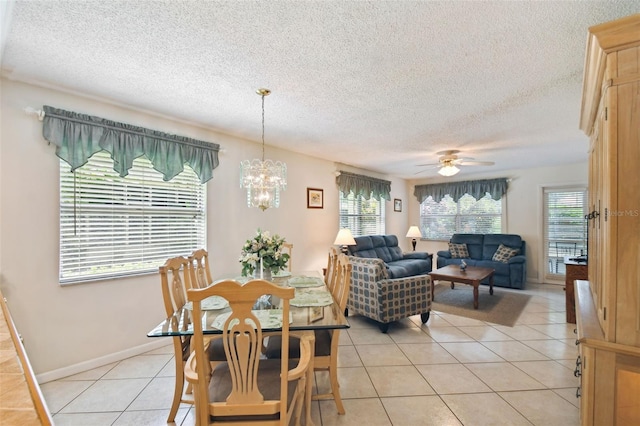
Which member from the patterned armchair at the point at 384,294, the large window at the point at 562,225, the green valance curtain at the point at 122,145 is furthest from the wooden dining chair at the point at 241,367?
the large window at the point at 562,225

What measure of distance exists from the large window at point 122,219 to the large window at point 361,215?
9.74 feet

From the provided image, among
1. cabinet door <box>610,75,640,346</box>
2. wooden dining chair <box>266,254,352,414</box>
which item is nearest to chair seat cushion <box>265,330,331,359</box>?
wooden dining chair <box>266,254,352,414</box>

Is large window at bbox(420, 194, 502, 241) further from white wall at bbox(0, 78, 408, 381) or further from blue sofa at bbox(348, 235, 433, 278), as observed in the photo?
white wall at bbox(0, 78, 408, 381)

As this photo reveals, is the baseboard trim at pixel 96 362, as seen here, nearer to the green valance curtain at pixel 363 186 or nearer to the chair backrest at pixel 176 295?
the chair backrest at pixel 176 295

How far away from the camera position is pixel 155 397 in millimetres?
2064

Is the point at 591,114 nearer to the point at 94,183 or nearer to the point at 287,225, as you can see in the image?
the point at 287,225

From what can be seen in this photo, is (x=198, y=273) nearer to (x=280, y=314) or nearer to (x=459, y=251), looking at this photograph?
(x=280, y=314)

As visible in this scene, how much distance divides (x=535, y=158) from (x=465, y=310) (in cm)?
303

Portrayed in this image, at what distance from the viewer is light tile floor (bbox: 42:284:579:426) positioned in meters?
1.86

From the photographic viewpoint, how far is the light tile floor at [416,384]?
1860 millimetres

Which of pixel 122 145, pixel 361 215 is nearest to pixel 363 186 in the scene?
pixel 361 215

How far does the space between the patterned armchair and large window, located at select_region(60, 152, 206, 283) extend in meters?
1.98

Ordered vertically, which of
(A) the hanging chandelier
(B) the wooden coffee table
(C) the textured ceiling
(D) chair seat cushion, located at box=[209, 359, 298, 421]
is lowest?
(B) the wooden coffee table

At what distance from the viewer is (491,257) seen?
5645 millimetres
